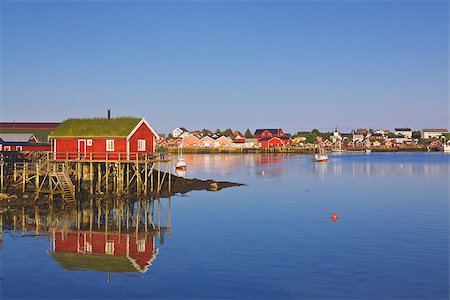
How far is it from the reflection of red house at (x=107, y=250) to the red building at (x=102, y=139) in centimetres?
1430

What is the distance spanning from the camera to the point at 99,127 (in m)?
45.2

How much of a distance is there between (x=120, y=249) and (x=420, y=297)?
1504 cm

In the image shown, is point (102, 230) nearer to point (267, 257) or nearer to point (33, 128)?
point (267, 257)

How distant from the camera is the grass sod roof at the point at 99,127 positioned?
1742 inches

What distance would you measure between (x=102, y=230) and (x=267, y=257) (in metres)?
11.6

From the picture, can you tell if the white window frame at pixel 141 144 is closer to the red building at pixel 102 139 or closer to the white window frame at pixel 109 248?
the red building at pixel 102 139

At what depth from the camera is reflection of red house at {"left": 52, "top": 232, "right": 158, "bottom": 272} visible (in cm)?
2399

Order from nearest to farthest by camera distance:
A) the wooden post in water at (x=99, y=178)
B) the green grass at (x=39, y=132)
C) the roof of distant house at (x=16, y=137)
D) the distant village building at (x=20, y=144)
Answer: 1. the wooden post in water at (x=99, y=178)
2. the distant village building at (x=20, y=144)
3. the roof of distant house at (x=16, y=137)
4. the green grass at (x=39, y=132)

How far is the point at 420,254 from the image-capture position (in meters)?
26.5

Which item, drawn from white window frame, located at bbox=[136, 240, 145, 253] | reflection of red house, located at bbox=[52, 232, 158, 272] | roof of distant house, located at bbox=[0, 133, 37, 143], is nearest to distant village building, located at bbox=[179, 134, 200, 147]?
roof of distant house, located at bbox=[0, 133, 37, 143]

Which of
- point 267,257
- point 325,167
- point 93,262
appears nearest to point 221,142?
point 325,167

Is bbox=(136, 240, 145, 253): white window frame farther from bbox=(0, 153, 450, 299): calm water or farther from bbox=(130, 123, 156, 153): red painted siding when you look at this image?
bbox=(130, 123, 156, 153): red painted siding

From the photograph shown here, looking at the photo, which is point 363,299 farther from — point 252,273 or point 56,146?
point 56,146

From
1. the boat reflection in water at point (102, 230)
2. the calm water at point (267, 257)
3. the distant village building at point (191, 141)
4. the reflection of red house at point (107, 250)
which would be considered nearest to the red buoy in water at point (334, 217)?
the calm water at point (267, 257)
